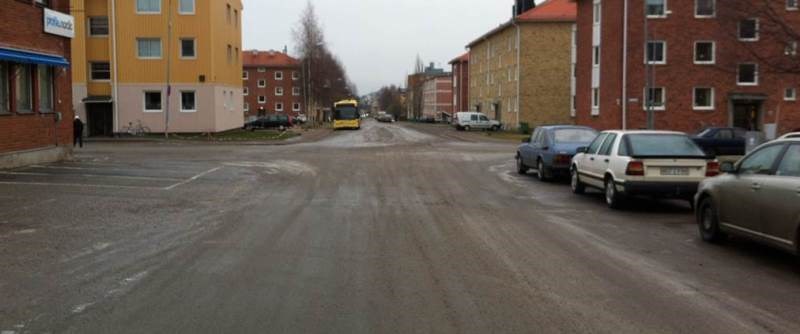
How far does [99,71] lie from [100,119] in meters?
3.03

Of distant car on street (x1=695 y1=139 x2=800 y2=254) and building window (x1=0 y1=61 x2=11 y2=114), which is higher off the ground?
building window (x1=0 y1=61 x2=11 y2=114)

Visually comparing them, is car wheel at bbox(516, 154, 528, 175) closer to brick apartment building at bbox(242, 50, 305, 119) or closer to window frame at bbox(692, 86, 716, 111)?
window frame at bbox(692, 86, 716, 111)

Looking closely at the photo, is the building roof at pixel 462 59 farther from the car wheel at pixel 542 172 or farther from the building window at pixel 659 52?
the car wheel at pixel 542 172

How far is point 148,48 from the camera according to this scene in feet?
158

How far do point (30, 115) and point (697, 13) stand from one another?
36.8 metres

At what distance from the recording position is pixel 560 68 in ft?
214

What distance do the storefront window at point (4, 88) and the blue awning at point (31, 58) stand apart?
0.46m

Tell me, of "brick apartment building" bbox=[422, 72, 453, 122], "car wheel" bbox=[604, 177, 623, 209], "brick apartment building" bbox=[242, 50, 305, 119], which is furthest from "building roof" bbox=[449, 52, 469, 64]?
"car wheel" bbox=[604, 177, 623, 209]

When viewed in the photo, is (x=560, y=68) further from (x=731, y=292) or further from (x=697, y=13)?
(x=731, y=292)

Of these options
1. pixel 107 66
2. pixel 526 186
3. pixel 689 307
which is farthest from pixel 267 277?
pixel 107 66

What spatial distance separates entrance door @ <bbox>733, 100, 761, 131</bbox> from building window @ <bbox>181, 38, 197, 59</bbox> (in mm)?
32249

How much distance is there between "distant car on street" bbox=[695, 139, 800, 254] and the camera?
836 centimetres

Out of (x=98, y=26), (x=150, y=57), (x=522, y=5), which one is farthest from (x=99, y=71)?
(x=522, y=5)

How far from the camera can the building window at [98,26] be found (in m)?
48.7
